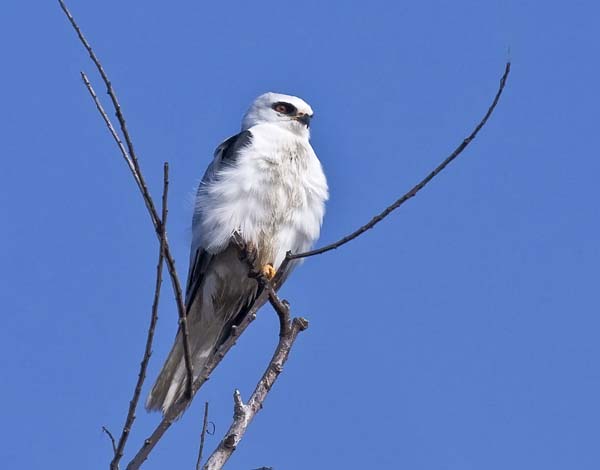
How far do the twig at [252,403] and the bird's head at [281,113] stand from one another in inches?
94.3

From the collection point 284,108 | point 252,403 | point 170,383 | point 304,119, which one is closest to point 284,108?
point 284,108

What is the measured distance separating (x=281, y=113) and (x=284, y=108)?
0.07 metres

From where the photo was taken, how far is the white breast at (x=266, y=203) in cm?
516

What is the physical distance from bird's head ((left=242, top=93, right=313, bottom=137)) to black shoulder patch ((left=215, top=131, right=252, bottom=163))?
0.45m

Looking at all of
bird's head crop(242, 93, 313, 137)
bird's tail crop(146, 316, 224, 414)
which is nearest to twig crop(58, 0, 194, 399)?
bird's tail crop(146, 316, 224, 414)

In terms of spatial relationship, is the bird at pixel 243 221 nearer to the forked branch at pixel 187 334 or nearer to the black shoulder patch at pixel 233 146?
the black shoulder patch at pixel 233 146

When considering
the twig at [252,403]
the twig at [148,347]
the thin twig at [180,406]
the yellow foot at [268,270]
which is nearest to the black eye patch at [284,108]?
the yellow foot at [268,270]

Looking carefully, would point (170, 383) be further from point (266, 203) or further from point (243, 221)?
point (266, 203)

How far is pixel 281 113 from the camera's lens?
616 cm

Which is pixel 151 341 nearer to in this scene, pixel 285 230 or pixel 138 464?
pixel 138 464

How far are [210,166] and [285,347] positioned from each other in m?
2.18

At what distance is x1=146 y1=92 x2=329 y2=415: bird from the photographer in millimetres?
5164

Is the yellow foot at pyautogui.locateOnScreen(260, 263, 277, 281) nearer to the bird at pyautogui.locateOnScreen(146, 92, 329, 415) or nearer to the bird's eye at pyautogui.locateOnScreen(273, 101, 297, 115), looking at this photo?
the bird at pyautogui.locateOnScreen(146, 92, 329, 415)

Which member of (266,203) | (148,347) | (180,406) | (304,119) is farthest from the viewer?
(304,119)
